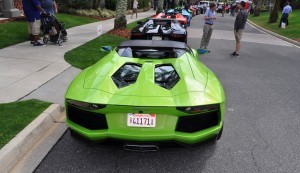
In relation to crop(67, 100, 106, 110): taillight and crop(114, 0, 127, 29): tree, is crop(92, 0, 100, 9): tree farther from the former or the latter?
crop(67, 100, 106, 110): taillight

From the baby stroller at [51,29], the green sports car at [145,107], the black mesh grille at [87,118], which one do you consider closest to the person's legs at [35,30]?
the baby stroller at [51,29]

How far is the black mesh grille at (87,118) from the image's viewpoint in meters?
3.07

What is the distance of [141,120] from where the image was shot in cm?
296

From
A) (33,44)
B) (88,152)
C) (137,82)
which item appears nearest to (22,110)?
(88,152)

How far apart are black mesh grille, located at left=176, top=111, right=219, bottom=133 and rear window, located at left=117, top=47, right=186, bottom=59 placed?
132 centimetres

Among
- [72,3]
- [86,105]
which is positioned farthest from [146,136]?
[72,3]

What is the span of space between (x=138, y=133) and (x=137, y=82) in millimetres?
656

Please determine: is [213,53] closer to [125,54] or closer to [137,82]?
[125,54]

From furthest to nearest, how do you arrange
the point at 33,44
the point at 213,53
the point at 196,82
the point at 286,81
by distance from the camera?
the point at 213,53 < the point at 33,44 < the point at 286,81 < the point at 196,82

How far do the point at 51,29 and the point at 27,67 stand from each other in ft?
9.37

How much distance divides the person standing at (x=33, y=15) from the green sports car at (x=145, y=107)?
6314 millimetres

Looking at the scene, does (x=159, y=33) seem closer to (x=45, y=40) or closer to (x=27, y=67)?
(x=27, y=67)

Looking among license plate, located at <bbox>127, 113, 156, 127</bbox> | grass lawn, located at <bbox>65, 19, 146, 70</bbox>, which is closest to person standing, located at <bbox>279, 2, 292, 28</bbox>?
grass lawn, located at <bbox>65, 19, 146, 70</bbox>

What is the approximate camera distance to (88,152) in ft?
11.9
